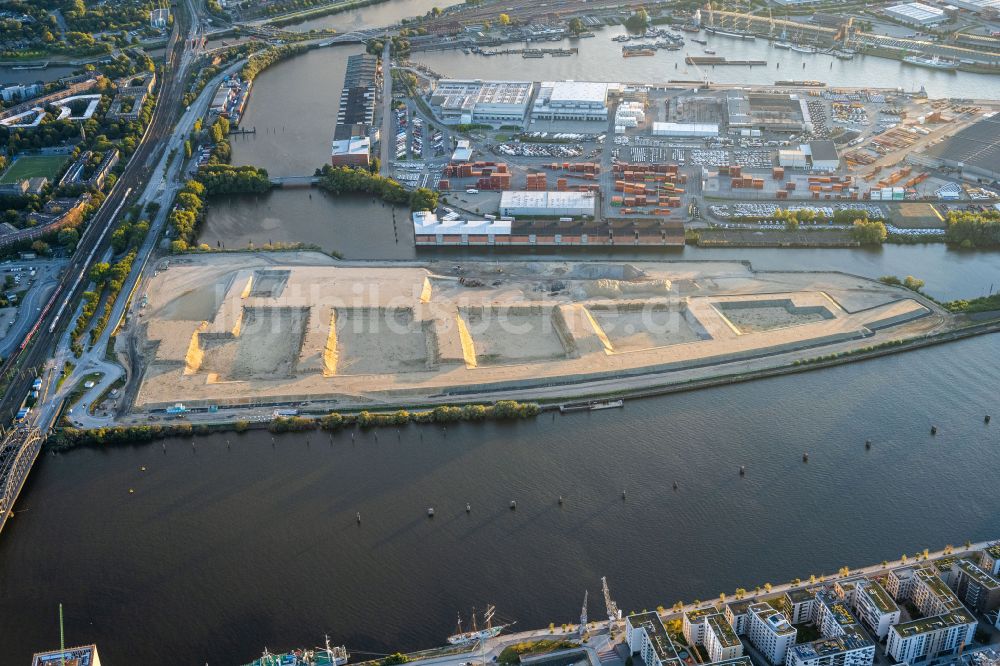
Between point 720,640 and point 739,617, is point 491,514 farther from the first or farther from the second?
point 720,640

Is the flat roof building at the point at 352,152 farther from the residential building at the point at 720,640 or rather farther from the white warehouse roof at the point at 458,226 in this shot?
the residential building at the point at 720,640

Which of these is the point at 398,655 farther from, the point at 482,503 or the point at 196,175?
the point at 196,175

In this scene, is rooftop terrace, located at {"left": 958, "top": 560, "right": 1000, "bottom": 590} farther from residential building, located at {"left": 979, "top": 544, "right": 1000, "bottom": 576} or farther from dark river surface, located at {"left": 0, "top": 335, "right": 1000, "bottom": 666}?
dark river surface, located at {"left": 0, "top": 335, "right": 1000, "bottom": 666}

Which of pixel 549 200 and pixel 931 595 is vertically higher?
pixel 549 200

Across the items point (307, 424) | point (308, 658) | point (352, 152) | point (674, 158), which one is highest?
point (674, 158)

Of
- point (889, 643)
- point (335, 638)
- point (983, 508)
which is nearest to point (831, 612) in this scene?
point (889, 643)

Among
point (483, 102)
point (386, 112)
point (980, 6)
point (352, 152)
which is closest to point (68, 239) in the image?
point (352, 152)
